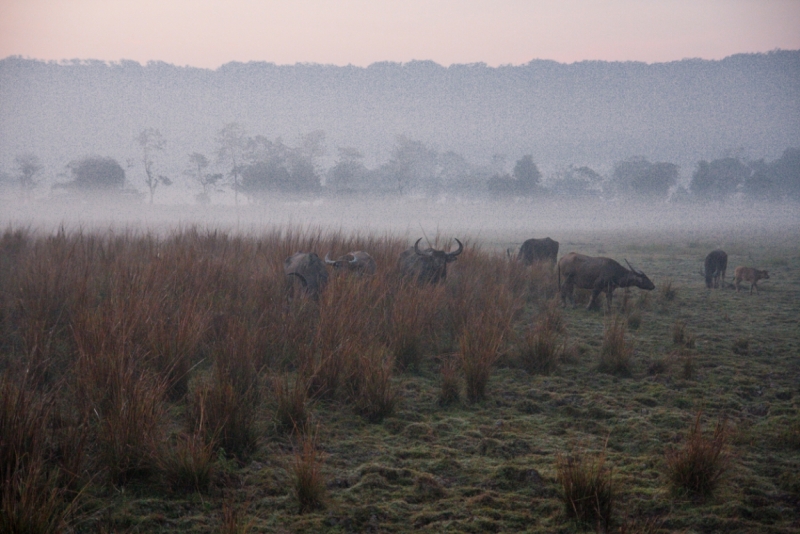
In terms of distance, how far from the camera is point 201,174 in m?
56.1

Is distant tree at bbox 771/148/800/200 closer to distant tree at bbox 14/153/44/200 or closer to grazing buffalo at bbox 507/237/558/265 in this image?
grazing buffalo at bbox 507/237/558/265

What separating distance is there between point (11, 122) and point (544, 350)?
16665cm

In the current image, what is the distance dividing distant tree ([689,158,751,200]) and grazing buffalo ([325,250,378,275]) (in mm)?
93329

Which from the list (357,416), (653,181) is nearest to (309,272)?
(357,416)

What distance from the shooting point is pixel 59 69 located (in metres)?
199

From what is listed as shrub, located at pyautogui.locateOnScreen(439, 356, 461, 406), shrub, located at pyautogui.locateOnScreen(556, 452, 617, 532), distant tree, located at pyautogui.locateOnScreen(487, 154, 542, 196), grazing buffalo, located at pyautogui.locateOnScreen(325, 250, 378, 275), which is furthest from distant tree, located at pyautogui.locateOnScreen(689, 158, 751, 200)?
shrub, located at pyautogui.locateOnScreen(556, 452, 617, 532)

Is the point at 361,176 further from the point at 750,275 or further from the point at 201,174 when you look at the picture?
the point at 750,275

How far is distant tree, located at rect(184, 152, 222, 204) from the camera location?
51062 millimetres

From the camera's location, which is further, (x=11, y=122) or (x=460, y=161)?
(x=11, y=122)

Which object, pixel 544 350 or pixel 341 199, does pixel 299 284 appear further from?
pixel 341 199

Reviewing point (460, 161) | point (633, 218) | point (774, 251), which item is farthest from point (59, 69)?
point (774, 251)

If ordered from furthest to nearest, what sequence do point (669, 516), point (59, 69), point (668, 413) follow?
point (59, 69), point (668, 413), point (669, 516)

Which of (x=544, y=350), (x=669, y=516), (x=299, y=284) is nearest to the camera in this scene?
(x=669, y=516)

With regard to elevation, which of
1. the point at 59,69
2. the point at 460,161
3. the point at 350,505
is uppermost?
the point at 59,69
